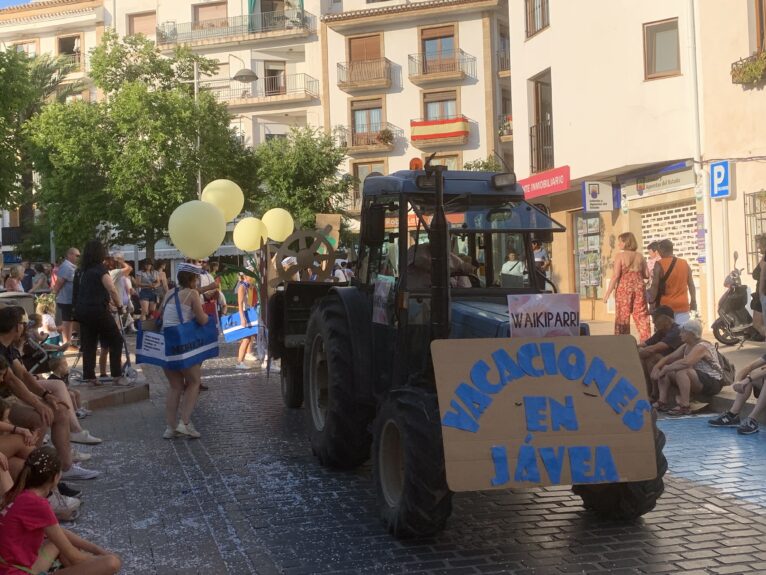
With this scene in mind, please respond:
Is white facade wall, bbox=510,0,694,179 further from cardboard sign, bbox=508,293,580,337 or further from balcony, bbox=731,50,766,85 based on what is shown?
cardboard sign, bbox=508,293,580,337

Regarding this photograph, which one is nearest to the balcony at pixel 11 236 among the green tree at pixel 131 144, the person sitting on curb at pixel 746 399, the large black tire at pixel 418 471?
the green tree at pixel 131 144

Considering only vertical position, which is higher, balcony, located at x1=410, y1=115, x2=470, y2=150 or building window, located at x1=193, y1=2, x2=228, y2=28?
building window, located at x1=193, y1=2, x2=228, y2=28

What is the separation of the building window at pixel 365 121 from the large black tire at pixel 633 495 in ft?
136

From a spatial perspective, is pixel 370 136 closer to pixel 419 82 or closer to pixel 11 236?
pixel 419 82

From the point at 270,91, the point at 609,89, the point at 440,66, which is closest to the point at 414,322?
the point at 609,89

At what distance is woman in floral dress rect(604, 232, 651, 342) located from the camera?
496 inches

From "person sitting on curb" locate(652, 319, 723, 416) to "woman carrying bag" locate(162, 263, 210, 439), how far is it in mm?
4719

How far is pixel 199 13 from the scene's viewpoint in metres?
50.7

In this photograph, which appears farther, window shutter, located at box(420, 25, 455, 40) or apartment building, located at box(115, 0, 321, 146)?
apartment building, located at box(115, 0, 321, 146)

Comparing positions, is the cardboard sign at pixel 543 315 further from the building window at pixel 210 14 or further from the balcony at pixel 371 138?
the building window at pixel 210 14

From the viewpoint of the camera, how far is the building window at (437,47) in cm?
4647

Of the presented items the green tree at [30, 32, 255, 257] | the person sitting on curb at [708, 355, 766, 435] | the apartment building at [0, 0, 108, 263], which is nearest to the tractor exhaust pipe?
the person sitting on curb at [708, 355, 766, 435]

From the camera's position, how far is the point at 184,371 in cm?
884

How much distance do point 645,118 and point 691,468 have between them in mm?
13240
